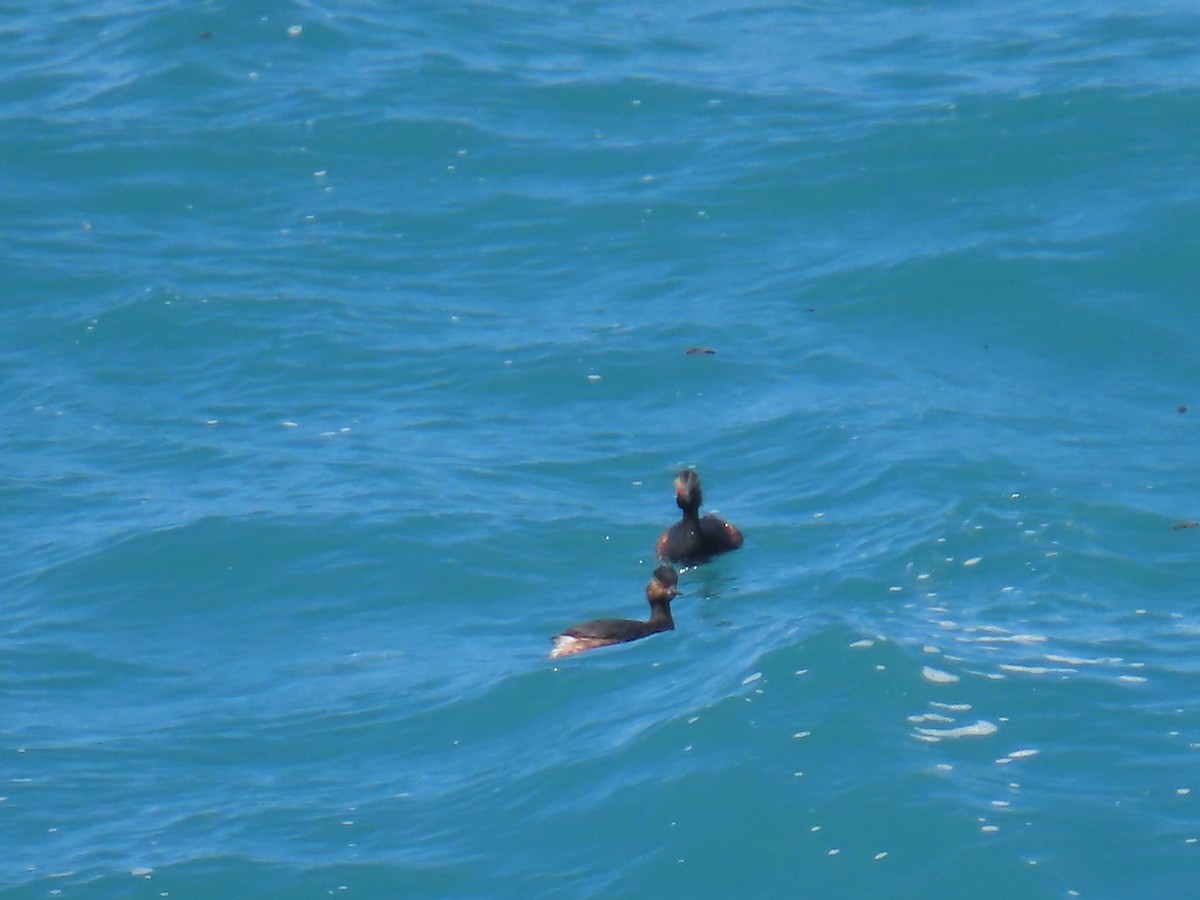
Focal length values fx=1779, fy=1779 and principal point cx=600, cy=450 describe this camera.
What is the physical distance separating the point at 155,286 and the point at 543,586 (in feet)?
23.6

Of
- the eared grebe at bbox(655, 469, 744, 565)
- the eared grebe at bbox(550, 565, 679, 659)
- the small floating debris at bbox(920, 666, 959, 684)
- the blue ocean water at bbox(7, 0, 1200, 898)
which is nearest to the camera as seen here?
the blue ocean water at bbox(7, 0, 1200, 898)

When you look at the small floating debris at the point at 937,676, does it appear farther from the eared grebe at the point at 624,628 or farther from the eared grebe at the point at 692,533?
the eared grebe at the point at 692,533

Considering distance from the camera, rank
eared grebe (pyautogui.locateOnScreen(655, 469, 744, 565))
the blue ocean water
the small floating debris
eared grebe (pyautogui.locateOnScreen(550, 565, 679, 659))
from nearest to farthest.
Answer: the blue ocean water → the small floating debris → eared grebe (pyautogui.locateOnScreen(550, 565, 679, 659)) → eared grebe (pyautogui.locateOnScreen(655, 469, 744, 565))

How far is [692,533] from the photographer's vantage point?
12.0 meters

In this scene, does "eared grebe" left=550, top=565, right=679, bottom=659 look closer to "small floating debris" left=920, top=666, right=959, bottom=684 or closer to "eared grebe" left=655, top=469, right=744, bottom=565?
"eared grebe" left=655, top=469, right=744, bottom=565

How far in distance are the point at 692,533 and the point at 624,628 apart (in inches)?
54.6

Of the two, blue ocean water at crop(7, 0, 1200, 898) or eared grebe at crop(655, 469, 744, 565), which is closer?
blue ocean water at crop(7, 0, 1200, 898)

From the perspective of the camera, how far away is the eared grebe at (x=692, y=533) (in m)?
12.0

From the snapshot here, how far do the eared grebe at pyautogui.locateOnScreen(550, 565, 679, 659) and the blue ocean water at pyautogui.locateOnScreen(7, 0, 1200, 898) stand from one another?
0.20 m

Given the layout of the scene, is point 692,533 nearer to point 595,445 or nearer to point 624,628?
point 624,628

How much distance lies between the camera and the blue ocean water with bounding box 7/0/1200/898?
8.98 meters

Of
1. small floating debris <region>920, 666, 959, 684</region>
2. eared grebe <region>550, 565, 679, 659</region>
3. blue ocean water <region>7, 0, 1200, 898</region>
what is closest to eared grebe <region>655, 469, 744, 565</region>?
blue ocean water <region>7, 0, 1200, 898</region>

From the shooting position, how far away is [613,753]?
374 inches

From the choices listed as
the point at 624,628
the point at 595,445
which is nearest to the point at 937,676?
the point at 624,628
